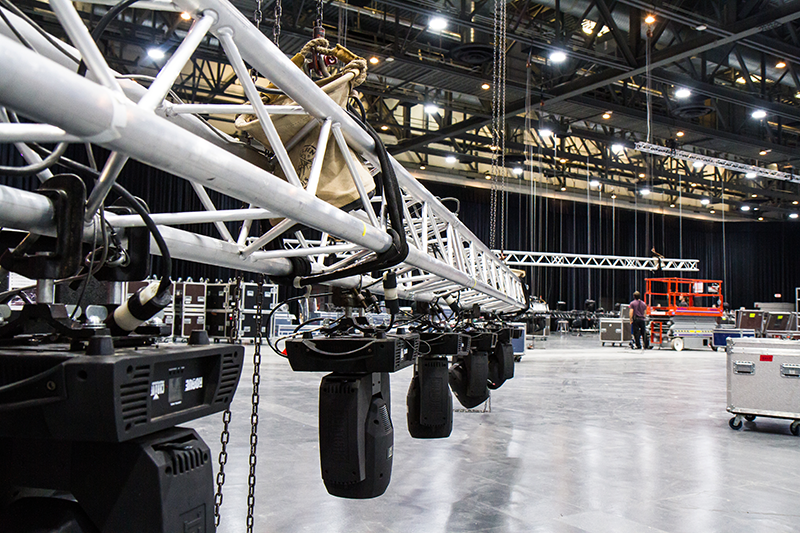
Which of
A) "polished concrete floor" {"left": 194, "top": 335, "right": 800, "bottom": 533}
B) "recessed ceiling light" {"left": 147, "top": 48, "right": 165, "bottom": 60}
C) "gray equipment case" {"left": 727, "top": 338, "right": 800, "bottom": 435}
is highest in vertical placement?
"recessed ceiling light" {"left": 147, "top": 48, "right": 165, "bottom": 60}

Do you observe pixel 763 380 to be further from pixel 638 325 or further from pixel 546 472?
pixel 638 325

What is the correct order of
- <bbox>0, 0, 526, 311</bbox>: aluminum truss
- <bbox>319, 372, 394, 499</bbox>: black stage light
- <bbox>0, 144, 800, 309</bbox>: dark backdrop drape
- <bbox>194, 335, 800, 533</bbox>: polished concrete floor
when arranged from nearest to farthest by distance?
1. <bbox>0, 0, 526, 311</bbox>: aluminum truss
2. <bbox>319, 372, 394, 499</bbox>: black stage light
3. <bbox>194, 335, 800, 533</bbox>: polished concrete floor
4. <bbox>0, 144, 800, 309</bbox>: dark backdrop drape

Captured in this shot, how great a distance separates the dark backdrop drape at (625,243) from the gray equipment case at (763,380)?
20.2m

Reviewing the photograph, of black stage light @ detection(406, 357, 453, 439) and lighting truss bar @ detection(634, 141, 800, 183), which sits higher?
lighting truss bar @ detection(634, 141, 800, 183)

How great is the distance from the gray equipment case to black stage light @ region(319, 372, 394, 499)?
5.61m

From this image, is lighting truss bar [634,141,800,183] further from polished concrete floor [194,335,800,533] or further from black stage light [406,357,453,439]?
black stage light [406,357,453,439]

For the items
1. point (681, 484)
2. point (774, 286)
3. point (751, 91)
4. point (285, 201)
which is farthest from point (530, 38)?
point (774, 286)

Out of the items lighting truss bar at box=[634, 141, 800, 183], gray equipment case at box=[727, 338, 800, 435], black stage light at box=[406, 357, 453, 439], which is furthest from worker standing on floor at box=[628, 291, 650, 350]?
black stage light at box=[406, 357, 453, 439]

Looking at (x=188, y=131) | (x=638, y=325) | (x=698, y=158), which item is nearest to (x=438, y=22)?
(x=188, y=131)

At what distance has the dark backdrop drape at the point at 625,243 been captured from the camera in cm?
2952

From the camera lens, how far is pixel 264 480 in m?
4.40

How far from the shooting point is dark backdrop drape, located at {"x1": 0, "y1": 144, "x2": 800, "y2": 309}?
1162 inches

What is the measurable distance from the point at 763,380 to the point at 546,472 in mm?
Answer: 3483

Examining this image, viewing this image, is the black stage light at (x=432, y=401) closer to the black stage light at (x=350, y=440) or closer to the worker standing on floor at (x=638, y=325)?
the black stage light at (x=350, y=440)
